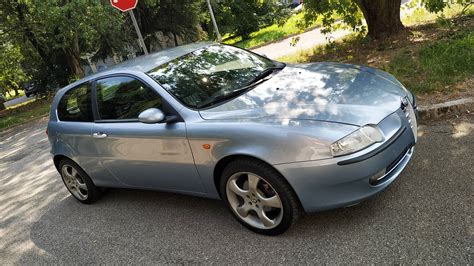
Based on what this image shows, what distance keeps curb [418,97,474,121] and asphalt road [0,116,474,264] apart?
199mm

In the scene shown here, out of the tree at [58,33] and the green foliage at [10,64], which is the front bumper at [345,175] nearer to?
the tree at [58,33]

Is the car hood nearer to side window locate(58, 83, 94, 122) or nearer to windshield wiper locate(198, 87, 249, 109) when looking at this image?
windshield wiper locate(198, 87, 249, 109)

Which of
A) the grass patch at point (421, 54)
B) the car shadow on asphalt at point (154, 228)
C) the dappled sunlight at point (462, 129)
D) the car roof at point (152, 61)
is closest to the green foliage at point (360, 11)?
the grass patch at point (421, 54)

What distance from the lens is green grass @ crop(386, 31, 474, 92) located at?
18.8ft

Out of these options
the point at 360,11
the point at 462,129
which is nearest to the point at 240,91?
the point at 462,129

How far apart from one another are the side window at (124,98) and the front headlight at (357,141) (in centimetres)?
171

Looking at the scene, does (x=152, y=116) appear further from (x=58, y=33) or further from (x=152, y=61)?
(x=58, y=33)

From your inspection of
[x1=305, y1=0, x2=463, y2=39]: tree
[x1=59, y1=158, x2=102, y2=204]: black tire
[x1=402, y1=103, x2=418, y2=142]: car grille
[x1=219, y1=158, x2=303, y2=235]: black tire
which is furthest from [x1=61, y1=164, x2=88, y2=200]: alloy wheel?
[x1=305, y1=0, x2=463, y2=39]: tree

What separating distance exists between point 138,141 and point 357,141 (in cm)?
207

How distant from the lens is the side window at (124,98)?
3.97 meters

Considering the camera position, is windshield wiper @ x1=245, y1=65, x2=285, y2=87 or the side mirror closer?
the side mirror

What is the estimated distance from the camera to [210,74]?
4148mm

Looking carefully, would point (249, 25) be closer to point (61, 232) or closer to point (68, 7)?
point (68, 7)

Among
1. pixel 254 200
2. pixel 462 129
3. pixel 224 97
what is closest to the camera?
pixel 254 200
